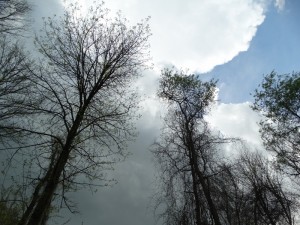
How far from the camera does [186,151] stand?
15.6m

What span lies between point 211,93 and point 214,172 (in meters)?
4.62

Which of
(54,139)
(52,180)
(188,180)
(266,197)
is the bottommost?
(52,180)


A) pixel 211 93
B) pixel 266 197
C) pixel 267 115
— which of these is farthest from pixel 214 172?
pixel 266 197

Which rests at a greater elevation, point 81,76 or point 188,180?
point 81,76

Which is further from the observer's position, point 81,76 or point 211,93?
point 211,93

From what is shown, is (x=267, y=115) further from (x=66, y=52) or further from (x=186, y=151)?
(x=66, y=52)

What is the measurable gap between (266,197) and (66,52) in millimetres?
17746

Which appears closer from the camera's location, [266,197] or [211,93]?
[211,93]

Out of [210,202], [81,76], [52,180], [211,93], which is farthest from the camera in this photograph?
[211,93]

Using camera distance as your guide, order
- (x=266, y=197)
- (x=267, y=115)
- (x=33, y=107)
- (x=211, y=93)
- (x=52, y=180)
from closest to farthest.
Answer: (x=52, y=180)
(x=33, y=107)
(x=211, y=93)
(x=267, y=115)
(x=266, y=197)

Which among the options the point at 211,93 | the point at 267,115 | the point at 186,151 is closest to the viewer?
the point at 186,151

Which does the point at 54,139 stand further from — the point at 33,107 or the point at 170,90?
the point at 170,90

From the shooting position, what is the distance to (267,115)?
19500 millimetres

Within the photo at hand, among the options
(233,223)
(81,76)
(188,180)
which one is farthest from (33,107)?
(233,223)
